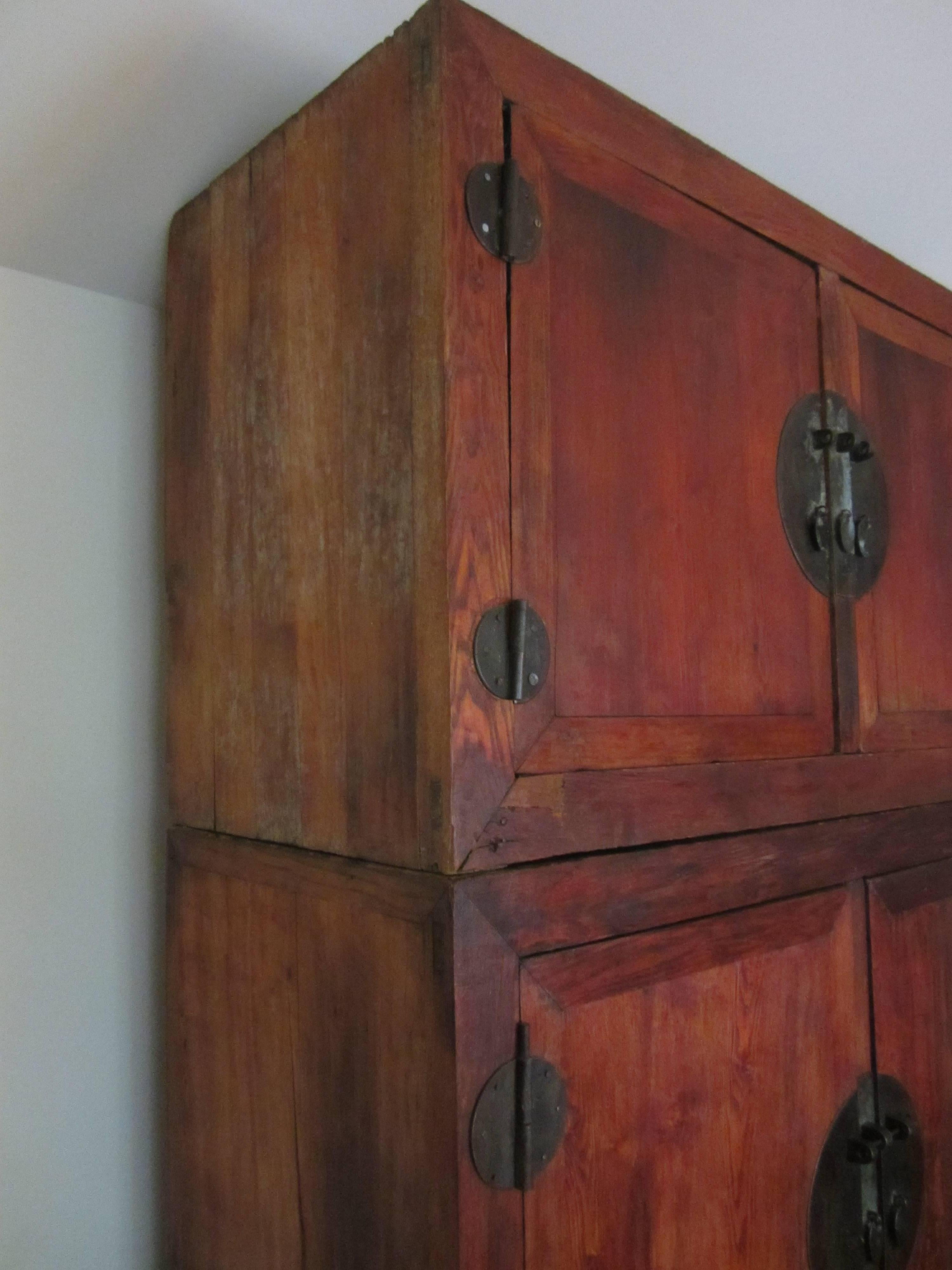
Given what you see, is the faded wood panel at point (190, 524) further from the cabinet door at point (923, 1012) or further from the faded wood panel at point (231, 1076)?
the cabinet door at point (923, 1012)

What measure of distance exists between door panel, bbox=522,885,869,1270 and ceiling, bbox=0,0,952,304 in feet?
2.85

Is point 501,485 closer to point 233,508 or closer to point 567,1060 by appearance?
point 233,508

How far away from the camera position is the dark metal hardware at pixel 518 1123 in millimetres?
744

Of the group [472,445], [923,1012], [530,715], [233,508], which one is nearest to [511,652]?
[530,715]

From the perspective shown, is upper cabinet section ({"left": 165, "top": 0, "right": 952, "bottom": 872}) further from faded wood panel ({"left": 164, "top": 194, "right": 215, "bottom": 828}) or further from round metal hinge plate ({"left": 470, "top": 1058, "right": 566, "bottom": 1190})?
round metal hinge plate ({"left": 470, "top": 1058, "right": 566, "bottom": 1190})

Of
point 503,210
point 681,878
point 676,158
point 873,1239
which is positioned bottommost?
point 873,1239

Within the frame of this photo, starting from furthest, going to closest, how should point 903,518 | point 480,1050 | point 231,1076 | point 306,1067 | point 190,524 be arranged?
point 903,518, point 190,524, point 231,1076, point 306,1067, point 480,1050

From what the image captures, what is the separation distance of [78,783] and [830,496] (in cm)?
93

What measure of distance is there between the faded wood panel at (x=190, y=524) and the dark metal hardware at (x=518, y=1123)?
423 mm

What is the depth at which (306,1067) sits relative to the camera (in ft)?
2.88

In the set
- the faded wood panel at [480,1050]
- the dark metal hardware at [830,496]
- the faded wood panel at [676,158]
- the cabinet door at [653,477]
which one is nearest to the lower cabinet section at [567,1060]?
the faded wood panel at [480,1050]

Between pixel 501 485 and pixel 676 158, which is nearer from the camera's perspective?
pixel 501 485

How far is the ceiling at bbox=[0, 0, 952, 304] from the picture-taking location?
93 centimetres

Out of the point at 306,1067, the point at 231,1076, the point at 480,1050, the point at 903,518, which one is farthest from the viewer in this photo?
the point at 903,518
